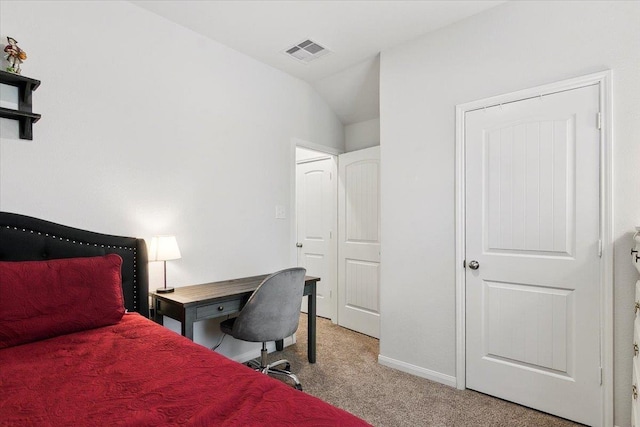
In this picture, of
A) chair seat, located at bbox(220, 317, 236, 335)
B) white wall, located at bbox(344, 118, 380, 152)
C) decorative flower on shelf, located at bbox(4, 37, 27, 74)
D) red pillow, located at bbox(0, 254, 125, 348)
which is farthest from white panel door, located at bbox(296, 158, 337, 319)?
decorative flower on shelf, located at bbox(4, 37, 27, 74)

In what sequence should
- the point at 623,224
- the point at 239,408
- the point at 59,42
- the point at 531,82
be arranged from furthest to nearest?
the point at 531,82 → the point at 59,42 → the point at 623,224 → the point at 239,408

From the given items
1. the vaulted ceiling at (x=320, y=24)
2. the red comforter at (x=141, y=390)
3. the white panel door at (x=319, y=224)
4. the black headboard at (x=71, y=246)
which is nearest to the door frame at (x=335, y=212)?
the white panel door at (x=319, y=224)

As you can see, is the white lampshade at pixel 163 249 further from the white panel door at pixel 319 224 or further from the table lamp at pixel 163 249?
the white panel door at pixel 319 224

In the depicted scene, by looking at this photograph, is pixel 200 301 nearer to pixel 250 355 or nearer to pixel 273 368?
pixel 273 368

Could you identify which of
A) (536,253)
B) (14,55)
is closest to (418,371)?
(536,253)

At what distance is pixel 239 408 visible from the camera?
1.00 metres

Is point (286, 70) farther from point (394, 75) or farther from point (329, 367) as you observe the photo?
point (329, 367)

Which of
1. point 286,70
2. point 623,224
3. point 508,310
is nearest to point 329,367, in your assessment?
point 508,310

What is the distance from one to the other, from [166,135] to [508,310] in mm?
2749

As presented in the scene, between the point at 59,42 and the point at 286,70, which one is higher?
the point at 286,70

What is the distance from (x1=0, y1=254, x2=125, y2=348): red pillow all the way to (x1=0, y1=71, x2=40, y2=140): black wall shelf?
2.56 ft

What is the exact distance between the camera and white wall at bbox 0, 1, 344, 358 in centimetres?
198

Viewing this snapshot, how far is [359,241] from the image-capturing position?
150 inches

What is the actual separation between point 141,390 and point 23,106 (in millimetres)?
1755
